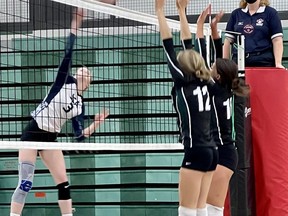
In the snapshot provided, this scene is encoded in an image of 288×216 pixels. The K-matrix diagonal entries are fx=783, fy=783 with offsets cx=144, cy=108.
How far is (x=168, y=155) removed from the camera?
34.9 ft

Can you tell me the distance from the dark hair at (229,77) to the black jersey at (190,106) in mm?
528

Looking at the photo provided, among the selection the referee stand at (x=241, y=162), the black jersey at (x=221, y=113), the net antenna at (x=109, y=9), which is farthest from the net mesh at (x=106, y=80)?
the black jersey at (x=221, y=113)

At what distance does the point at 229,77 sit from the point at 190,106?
0.70 meters

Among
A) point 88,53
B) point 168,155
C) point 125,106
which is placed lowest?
point 168,155

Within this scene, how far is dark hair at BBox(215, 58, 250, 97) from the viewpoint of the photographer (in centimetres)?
666

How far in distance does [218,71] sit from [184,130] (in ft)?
2.48

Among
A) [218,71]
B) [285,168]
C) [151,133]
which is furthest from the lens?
[151,133]

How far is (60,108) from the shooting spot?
805cm

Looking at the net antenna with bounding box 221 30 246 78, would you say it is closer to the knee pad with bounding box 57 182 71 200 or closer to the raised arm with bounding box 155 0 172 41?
the raised arm with bounding box 155 0 172 41

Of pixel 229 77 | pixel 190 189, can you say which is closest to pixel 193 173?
pixel 190 189

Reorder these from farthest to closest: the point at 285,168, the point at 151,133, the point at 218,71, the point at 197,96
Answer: the point at 151,133 < the point at 285,168 < the point at 218,71 < the point at 197,96

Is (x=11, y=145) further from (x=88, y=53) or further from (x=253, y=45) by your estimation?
(x=88, y=53)

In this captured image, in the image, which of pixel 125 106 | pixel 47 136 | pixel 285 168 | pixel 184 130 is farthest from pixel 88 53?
pixel 184 130

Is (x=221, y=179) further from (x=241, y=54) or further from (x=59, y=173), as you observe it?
(x=59, y=173)
